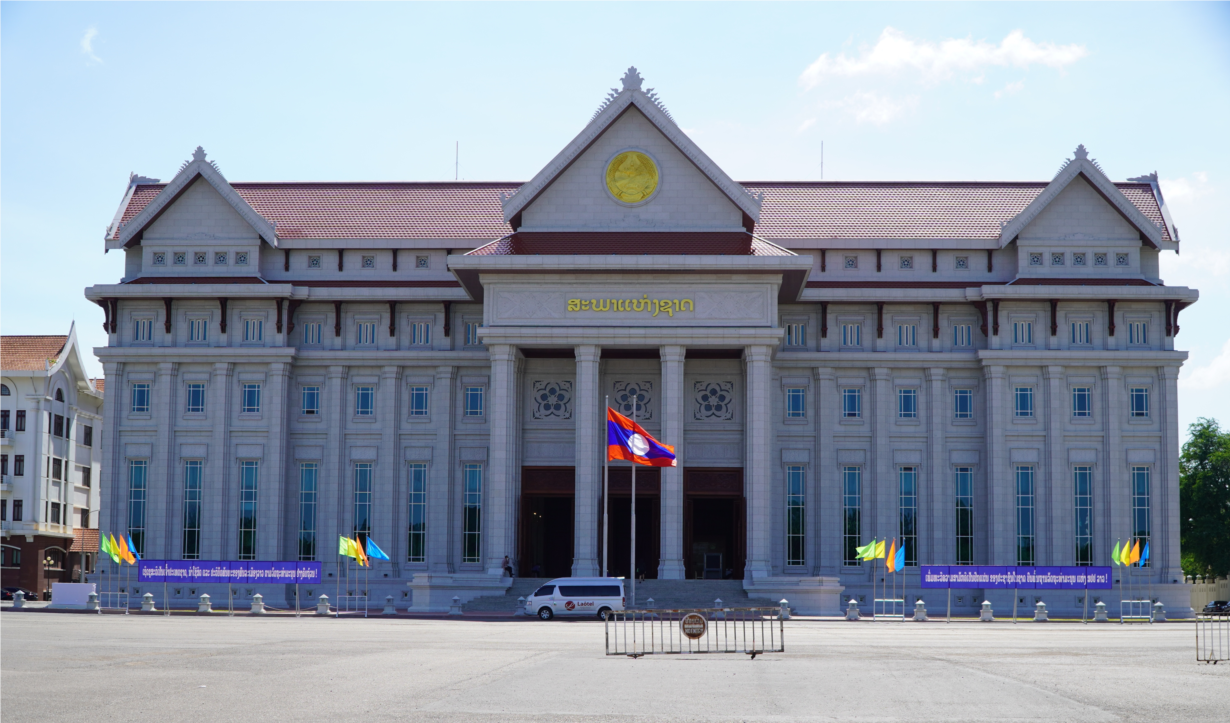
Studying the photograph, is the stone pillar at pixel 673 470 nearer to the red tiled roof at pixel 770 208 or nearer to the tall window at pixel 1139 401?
the red tiled roof at pixel 770 208

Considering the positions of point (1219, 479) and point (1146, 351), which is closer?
point (1146, 351)

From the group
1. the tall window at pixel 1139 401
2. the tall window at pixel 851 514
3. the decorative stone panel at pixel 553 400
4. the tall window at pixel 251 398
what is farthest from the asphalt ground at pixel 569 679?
the tall window at pixel 1139 401

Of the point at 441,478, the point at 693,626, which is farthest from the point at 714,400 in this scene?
the point at 693,626

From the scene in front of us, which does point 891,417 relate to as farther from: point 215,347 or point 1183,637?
point 215,347

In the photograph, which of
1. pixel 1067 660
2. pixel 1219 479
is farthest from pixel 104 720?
pixel 1219 479

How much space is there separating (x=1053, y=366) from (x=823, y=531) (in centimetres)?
1418

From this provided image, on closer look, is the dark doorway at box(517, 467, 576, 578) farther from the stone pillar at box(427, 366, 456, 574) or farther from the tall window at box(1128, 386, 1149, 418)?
the tall window at box(1128, 386, 1149, 418)

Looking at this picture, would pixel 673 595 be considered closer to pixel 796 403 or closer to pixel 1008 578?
pixel 1008 578

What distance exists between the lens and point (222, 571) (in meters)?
58.4

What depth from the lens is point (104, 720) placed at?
17.8m

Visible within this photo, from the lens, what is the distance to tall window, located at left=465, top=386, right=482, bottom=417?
70500 mm

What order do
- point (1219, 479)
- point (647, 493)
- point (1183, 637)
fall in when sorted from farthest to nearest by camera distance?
point (1219, 479)
point (647, 493)
point (1183, 637)

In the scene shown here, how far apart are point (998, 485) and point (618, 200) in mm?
23674

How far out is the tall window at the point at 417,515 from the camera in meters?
69.7
